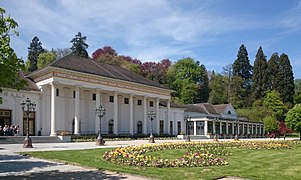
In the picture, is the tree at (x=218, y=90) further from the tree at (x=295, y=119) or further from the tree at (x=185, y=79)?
the tree at (x=295, y=119)

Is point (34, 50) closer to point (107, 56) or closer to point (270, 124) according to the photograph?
point (107, 56)

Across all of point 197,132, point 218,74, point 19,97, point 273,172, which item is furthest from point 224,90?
point 273,172

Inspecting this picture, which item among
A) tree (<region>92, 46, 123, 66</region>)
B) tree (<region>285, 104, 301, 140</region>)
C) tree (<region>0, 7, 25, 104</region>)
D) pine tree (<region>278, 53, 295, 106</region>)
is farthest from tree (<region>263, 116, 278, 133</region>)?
tree (<region>0, 7, 25, 104</region>)

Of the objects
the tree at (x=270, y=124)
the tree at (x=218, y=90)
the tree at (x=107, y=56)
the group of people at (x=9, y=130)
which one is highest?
the tree at (x=107, y=56)

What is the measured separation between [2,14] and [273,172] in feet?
31.8

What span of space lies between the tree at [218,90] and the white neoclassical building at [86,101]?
1482 inches

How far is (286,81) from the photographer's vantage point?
9281 centimetres

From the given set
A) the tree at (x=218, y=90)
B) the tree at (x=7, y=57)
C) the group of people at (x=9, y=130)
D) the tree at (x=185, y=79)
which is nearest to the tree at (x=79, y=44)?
the tree at (x=185, y=79)

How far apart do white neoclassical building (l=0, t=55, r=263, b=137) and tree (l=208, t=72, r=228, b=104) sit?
37.6 m

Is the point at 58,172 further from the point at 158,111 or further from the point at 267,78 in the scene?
the point at 267,78

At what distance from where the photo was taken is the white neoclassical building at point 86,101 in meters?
40.3

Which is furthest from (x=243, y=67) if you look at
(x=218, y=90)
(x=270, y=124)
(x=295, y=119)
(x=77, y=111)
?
(x=77, y=111)

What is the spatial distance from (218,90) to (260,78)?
13.8m

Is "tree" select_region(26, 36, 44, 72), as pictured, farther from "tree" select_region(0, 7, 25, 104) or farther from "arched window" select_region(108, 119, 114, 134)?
"tree" select_region(0, 7, 25, 104)
